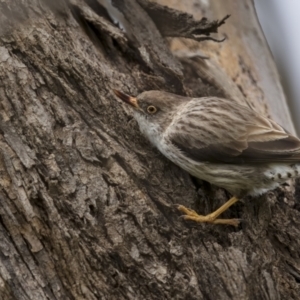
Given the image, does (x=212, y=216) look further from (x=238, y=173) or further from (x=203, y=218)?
(x=238, y=173)

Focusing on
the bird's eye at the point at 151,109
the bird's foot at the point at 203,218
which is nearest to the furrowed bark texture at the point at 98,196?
the bird's foot at the point at 203,218

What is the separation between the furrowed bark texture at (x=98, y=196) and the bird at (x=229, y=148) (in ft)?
0.35

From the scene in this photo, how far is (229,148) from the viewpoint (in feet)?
16.7

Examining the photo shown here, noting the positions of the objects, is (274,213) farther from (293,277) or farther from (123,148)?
(123,148)

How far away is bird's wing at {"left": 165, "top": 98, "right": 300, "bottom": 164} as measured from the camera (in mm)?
5102

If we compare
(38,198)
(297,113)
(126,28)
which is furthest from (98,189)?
(297,113)

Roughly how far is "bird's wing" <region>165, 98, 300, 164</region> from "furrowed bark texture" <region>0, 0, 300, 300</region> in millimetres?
258

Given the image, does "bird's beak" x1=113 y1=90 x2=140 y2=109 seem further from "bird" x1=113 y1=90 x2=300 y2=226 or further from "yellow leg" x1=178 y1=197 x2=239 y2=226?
"yellow leg" x1=178 y1=197 x2=239 y2=226

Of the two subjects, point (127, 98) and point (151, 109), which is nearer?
point (127, 98)

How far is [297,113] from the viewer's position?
905 centimetres

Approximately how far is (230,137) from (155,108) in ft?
2.43

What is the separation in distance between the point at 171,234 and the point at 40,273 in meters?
0.92

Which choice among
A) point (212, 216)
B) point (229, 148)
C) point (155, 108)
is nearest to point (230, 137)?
point (229, 148)

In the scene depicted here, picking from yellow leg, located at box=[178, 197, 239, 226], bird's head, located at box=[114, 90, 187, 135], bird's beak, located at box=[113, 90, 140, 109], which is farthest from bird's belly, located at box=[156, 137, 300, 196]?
bird's beak, located at box=[113, 90, 140, 109]
